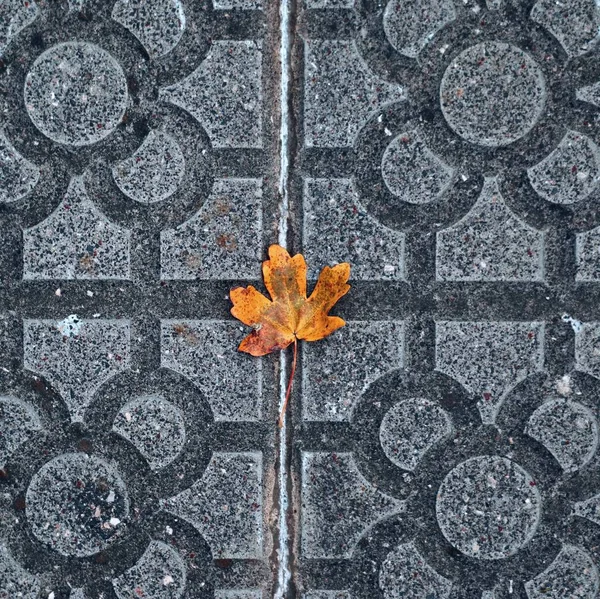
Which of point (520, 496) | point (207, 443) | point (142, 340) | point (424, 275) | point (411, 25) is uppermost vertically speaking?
point (411, 25)

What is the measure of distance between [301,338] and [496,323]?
1.32 ft

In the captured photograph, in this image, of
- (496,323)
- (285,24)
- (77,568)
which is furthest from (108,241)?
(496,323)

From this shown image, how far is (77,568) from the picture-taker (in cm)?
126

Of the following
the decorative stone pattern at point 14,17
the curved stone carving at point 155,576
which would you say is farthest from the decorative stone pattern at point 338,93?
the curved stone carving at point 155,576

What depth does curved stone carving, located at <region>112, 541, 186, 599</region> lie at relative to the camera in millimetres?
1250

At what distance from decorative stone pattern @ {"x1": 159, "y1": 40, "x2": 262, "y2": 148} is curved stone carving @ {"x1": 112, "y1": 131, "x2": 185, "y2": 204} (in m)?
0.08

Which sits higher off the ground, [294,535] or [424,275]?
[424,275]

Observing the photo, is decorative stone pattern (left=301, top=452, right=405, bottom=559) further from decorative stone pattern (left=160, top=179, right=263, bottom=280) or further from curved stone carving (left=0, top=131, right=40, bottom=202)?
curved stone carving (left=0, top=131, right=40, bottom=202)

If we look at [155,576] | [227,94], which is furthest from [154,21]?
[155,576]

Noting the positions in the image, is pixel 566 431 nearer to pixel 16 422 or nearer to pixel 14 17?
pixel 16 422

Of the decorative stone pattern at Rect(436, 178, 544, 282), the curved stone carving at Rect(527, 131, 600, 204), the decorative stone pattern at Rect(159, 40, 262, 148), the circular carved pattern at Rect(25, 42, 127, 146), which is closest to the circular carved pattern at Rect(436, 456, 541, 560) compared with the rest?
the decorative stone pattern at Rect(436, 178, 544, 282)

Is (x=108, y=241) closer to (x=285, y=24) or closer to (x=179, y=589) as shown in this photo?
(x=285, y=24)

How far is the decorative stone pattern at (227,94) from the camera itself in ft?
3.93

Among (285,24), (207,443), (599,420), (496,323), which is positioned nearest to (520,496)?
(599,420)
